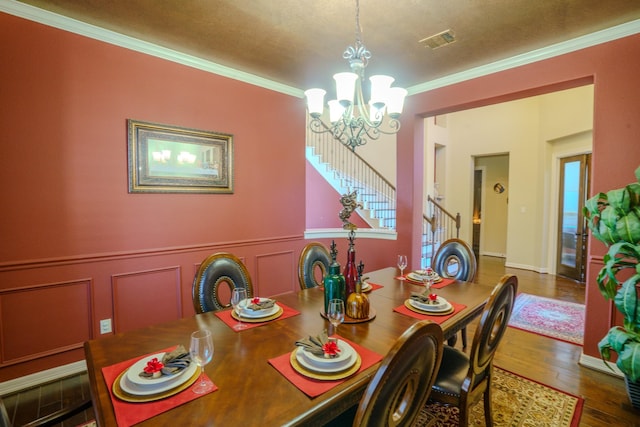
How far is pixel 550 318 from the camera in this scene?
11.6 feet

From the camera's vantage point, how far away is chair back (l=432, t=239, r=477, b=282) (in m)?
2.55

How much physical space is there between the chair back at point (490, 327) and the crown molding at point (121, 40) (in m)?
3.02

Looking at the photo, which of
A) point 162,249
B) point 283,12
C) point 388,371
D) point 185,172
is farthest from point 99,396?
point 283,12

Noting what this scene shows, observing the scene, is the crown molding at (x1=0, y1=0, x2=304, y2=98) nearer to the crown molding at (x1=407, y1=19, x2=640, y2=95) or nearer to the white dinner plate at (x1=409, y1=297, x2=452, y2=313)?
the crown molding at (x1=407, y1=19, x2=640, y2=95)

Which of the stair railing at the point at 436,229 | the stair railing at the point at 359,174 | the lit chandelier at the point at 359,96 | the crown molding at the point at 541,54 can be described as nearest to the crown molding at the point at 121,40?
the lit chandelier at the point at 359,96

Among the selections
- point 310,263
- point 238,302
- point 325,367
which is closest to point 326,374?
point 325,367

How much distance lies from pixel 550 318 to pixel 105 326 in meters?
4.60

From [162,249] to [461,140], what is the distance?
676 centimetres

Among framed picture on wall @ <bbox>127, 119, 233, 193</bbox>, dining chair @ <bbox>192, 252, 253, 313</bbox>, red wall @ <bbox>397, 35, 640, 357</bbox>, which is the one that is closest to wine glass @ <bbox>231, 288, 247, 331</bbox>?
dining chair @ <bbox>192, 252, 253, 313</bbox>

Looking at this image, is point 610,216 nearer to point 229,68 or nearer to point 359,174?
point 229,68

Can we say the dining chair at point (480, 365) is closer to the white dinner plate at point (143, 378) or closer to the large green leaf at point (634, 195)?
the large green leaf at point (634, 195)

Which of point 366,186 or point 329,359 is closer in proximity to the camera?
point 329,359

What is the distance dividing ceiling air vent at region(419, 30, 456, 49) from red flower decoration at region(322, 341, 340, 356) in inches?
97.8

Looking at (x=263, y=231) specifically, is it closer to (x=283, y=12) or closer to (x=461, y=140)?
(x=283, y=12)
